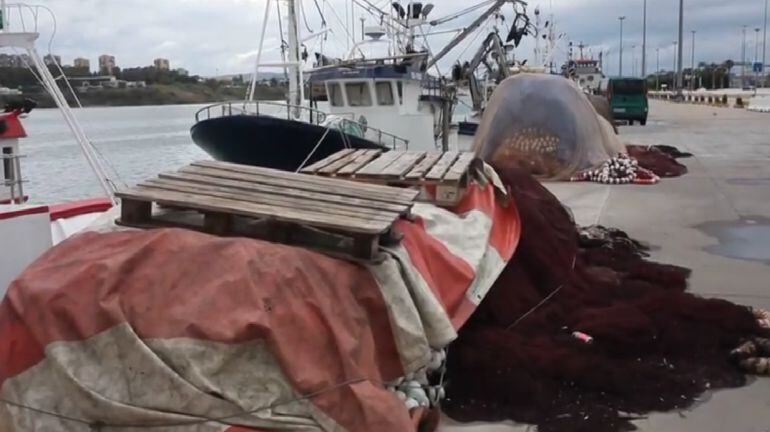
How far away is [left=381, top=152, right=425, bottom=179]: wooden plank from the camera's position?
6.09 metres

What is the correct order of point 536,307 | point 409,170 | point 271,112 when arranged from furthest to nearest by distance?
point 271,112
point 409,170
point 536,307

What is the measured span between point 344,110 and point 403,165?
14684 mm

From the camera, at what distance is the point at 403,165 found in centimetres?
645

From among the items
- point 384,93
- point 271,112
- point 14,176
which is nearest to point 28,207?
point 14,176

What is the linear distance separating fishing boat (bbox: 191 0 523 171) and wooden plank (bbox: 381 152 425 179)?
885 centimetres

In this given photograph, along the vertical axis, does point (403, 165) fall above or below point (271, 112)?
below

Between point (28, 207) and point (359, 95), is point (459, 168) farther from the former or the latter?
point (359, 95)

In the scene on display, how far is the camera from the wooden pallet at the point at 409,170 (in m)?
5.96

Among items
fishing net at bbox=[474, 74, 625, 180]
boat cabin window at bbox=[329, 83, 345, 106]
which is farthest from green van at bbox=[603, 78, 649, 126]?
fishing net at bbox=[474, 74, 625, 180]

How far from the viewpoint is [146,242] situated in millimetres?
3932

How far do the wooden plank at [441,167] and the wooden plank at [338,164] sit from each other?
2.32 ft

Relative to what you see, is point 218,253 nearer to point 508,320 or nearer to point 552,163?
point 508,320

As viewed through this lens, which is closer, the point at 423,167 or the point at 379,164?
the point at 423,167

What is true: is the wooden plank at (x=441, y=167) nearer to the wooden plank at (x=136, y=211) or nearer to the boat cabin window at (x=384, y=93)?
the wooden plank at (x=136, y=211)
